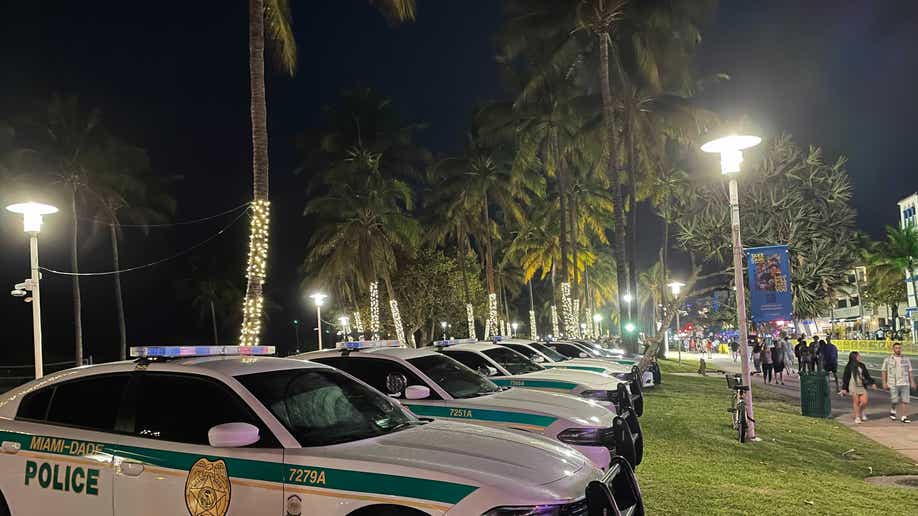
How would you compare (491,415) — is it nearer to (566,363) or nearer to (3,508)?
(3,508)

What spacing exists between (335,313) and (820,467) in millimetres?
48727

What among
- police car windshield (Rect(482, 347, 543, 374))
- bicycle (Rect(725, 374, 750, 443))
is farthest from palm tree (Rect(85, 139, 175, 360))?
bicycle (Rect(725, 374, 750, 443))

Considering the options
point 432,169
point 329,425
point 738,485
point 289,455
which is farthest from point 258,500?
point 432,169

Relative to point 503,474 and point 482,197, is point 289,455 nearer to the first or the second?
point 503,474

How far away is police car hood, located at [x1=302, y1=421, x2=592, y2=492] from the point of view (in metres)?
3.97

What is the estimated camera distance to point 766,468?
937cm

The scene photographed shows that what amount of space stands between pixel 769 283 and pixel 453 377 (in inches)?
277

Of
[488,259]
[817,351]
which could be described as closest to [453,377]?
[817,351]

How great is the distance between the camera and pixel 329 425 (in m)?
4.75

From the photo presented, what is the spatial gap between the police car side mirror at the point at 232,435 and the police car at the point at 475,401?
7.73 ft

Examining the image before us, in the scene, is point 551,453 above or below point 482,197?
below

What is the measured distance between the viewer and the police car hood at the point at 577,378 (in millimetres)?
10138

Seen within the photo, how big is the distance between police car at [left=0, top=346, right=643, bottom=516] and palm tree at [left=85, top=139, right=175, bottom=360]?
133 ft

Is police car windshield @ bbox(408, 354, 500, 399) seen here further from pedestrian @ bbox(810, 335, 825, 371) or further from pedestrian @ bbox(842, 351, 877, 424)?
pedestrian @ bbox(810, 335, 825, 371)
